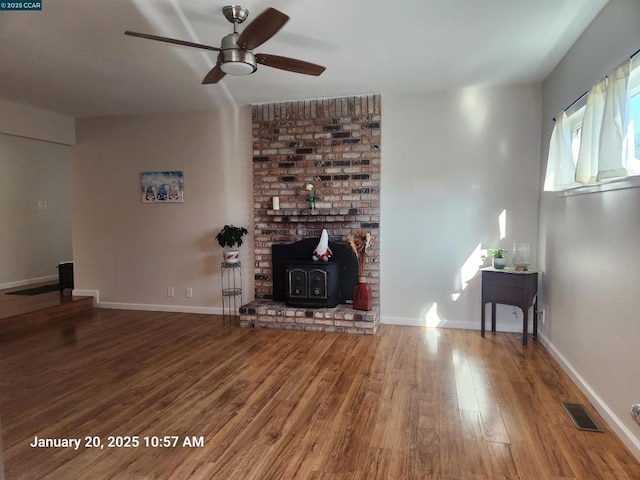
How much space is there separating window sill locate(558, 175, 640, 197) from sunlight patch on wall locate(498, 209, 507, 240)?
40.5 inches

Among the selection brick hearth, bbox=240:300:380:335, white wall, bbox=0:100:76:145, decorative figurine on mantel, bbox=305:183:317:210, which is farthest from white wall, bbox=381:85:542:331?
white wall, bbox=0:100:76:145

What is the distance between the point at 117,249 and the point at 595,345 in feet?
17.5

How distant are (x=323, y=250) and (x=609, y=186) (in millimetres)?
2653

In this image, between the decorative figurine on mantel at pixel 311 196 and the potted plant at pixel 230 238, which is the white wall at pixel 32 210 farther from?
the decorative figurine on mantel at pixel 311 196

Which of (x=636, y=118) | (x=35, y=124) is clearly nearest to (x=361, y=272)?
(x=636, y=118)

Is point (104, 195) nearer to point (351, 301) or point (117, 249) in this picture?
point (117, 249)

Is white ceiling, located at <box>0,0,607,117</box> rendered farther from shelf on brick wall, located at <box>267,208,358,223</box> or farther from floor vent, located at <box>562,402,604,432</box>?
floor vent, located at <box>562,402,604,432</box>

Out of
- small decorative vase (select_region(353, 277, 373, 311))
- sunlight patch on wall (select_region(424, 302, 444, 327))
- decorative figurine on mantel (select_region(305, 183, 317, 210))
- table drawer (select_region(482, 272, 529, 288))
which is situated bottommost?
sunlight patch on wall (select_region(424, 302, 444, 327))

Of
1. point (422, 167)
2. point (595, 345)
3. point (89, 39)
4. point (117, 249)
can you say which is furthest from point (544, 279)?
point (117, 249)

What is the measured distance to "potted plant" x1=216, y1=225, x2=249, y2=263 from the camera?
180 inches

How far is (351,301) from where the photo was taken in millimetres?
4469

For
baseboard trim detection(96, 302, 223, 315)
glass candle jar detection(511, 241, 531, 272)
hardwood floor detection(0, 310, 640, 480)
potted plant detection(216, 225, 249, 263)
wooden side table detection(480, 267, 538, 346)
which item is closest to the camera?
hardwood floor detection(0, 310, 640, 480)

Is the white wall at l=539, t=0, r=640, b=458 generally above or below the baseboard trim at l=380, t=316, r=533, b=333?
above

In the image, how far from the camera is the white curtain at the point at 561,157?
2.97 meters
